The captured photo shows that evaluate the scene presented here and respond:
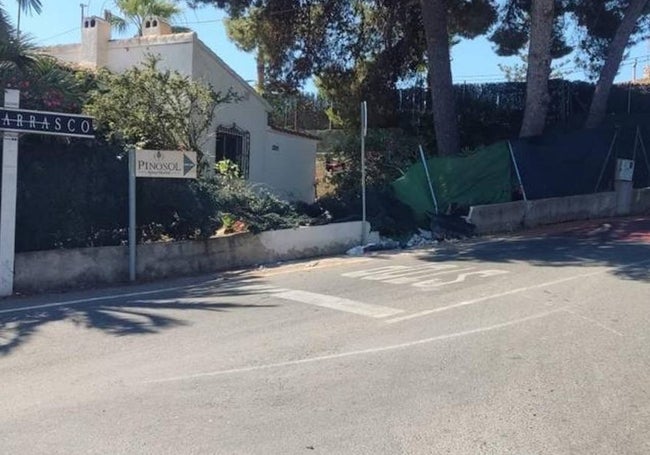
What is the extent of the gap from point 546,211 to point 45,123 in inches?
494

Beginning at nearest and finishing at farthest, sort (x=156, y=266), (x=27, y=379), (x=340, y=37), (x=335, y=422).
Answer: (x=335, y=422) → (x=27, y=379) → (x=156, y=266) → (x=340, y=37)

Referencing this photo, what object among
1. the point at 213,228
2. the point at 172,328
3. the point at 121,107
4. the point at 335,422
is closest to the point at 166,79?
the point at 121,107

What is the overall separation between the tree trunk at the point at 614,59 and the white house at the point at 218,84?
930 centimetres

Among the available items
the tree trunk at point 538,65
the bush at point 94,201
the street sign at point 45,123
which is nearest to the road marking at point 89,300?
the bush at point 94,201

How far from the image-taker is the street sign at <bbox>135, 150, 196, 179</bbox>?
39.2 feet

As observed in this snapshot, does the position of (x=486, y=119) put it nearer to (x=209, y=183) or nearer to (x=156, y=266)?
(x=209, y=183)

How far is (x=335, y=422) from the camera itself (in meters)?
4.98

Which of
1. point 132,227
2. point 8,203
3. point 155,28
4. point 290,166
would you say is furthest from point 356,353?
point 290,166

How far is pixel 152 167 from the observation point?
12117mm

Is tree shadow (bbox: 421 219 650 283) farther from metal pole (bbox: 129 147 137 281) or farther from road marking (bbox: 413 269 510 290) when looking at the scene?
metal pole (bbox: 129 147 137 281)

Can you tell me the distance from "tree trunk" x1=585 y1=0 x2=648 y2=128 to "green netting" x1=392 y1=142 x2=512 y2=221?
5.14 m

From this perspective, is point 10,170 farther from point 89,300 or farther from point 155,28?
point 155,28

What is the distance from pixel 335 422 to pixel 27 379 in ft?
9.39

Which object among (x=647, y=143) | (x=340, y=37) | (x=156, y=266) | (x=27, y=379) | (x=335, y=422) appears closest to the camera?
(x=335, y=422)
